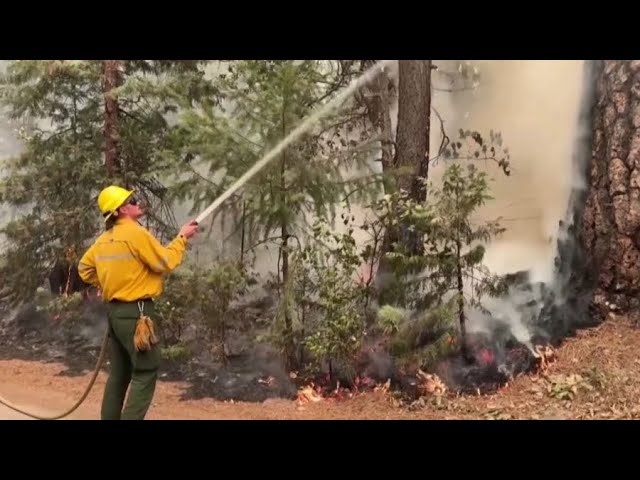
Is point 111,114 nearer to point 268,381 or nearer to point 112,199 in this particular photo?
point 112,199

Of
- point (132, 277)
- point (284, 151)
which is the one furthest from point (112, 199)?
point (284, 151)

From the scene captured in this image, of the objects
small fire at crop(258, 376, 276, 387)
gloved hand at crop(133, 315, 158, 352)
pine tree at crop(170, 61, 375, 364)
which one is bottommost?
small fire at crop(258, 376, 276, 387)

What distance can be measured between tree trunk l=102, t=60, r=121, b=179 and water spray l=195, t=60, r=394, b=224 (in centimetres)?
110

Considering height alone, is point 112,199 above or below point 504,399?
above

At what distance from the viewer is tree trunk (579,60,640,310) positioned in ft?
17.7

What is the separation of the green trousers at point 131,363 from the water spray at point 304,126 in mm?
1360

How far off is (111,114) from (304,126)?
1875 mm

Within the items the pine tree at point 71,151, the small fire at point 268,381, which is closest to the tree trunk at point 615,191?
the small fire at point 268,381

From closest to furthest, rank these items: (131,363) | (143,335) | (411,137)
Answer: (143,335), (131,363), (411,137)

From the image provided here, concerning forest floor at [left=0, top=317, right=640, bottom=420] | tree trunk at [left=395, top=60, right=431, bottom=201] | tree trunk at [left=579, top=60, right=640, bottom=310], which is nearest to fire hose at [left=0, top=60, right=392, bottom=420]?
tree trunk at [left=395, top=60, right=431, bottom=201]

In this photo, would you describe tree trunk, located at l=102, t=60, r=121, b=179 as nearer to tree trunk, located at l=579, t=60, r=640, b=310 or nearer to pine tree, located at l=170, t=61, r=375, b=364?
pine tree, located at l=170, t=61, r=375, b=364

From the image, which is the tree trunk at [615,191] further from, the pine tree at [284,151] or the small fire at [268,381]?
the small fire at [268,381]

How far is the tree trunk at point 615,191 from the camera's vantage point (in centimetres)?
539

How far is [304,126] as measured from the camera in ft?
17.9
